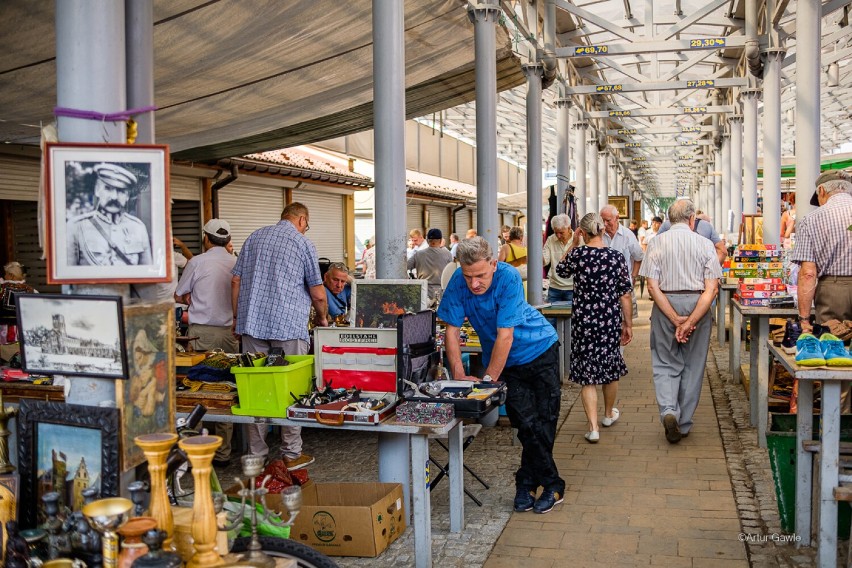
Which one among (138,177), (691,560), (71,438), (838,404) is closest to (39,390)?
(71,438)

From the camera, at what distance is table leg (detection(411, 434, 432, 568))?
418cm

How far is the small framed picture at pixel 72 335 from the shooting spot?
291 centimetres

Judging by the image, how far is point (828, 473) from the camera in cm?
405

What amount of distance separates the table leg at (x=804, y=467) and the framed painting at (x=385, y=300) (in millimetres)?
2048

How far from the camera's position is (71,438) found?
2967mm

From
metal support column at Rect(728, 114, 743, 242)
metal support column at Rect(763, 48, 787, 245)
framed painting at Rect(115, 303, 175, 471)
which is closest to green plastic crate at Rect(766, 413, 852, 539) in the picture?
framed painting at Rect(115, 303, 175, 471)

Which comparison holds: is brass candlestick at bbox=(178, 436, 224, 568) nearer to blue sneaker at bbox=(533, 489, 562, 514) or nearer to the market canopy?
blue sneaker at bbox=(533, 489, 562, 514)

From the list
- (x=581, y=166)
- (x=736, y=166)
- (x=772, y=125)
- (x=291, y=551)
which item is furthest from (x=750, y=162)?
(x=291, y=551)

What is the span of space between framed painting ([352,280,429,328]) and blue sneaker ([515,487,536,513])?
1.22 m

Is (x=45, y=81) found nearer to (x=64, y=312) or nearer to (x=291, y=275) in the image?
(x=291, y=275)

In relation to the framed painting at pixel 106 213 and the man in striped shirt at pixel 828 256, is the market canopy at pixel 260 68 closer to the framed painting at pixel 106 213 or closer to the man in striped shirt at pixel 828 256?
the framed painting at pixel 106 213

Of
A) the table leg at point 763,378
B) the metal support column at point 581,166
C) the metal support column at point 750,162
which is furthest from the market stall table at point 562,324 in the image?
the metal support column at point 581,166

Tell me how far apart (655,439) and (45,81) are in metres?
5.42

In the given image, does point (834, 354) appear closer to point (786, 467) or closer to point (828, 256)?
point (786, 467)
